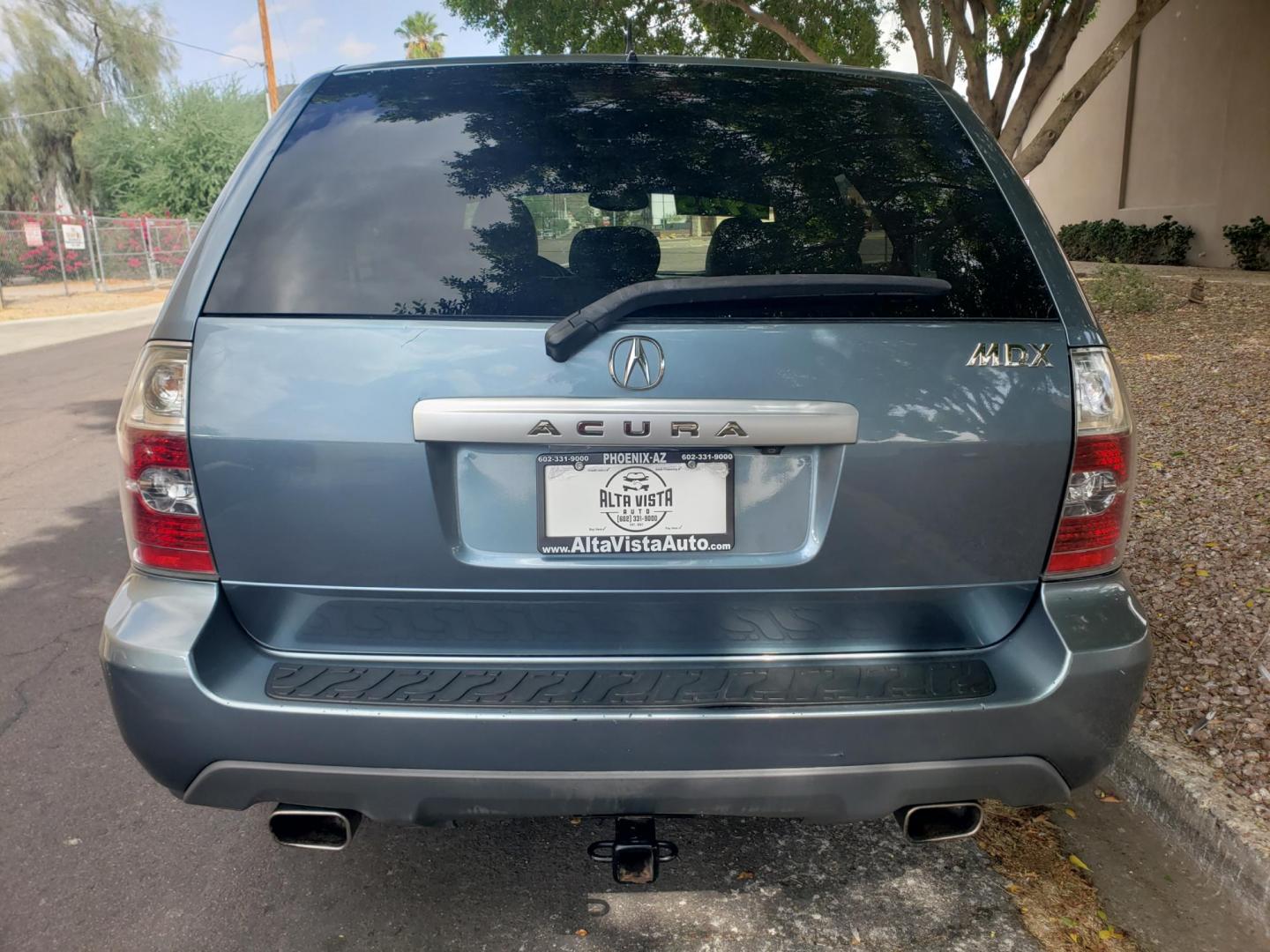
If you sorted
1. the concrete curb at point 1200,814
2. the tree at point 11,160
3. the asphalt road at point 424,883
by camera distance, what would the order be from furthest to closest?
the tree at point 11,160, the concrete curb at point 1200,814, the asphalt road at point 424,883

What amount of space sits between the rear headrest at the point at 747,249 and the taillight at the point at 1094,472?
2.03ft

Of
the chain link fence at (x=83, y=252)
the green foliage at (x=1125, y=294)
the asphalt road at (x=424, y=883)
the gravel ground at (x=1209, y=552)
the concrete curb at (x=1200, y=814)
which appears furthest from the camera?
the chain link fence at (x=83, y=252)

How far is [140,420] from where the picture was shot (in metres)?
1.90

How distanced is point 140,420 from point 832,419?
132cm

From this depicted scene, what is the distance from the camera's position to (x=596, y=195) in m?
2.18

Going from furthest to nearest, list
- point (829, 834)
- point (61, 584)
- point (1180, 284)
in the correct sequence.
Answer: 1. point (1180, 284)
2. point (61, 584)
3. point (829, 834)

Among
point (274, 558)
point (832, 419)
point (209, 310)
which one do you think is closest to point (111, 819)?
point (274, 558)

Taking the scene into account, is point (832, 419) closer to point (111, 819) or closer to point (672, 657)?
point (672, 657)

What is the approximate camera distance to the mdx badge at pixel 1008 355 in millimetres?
1899

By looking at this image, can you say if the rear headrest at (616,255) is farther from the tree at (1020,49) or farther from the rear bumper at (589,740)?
the tree at (1020,49)

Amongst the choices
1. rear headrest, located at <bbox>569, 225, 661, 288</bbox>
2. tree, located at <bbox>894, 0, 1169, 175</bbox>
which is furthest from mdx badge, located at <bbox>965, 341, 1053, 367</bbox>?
tree, located at <bbox>894, 0, 1169, 175</bbox>

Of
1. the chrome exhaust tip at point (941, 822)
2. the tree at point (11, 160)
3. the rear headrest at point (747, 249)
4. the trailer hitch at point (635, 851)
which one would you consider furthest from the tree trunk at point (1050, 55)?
the tree at point (11, 160)

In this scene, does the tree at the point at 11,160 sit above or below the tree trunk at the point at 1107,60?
above

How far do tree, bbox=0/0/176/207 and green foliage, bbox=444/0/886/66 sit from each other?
98.5 ft
